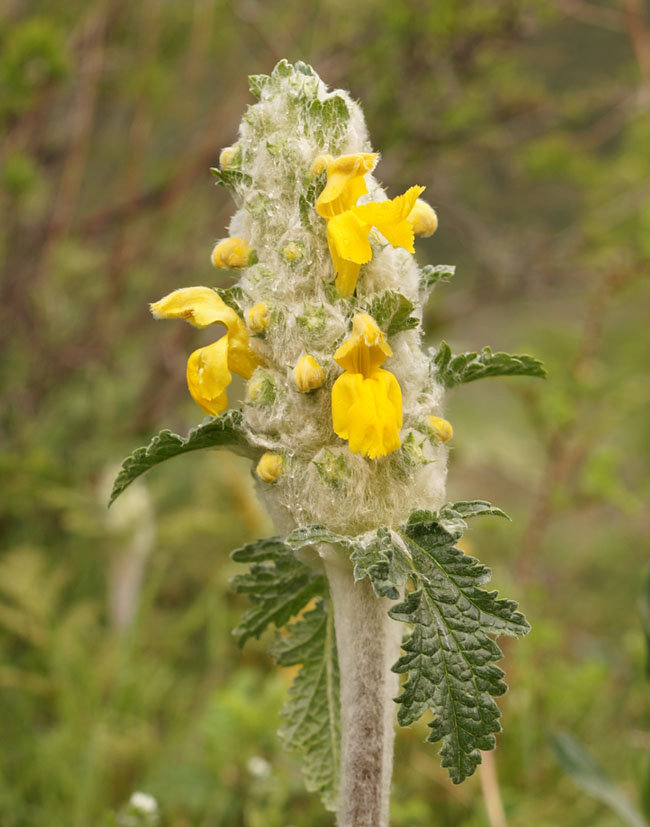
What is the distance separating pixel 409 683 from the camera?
564 millimetres

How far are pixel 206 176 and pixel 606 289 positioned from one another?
1.44m

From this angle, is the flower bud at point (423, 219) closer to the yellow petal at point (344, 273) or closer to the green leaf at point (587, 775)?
the yellow petal at point (344, 273)

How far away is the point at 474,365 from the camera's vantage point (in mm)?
689

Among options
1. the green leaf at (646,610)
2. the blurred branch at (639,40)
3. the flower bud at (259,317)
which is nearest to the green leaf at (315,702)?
the flower bud at (259,317)

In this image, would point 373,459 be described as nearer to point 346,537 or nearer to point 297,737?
point 346,537

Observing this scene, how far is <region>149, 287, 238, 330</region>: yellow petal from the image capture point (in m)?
0.67

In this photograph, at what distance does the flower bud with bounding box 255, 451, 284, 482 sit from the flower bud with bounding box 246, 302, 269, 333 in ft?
0.35

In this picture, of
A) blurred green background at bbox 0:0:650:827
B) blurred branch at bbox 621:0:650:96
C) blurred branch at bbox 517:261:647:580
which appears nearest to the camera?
blurred green background at bbox 0:0:650:827

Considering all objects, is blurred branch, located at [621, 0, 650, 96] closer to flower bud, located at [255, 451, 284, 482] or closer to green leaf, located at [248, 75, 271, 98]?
green leaf, located at [248, 75, 271, 98]

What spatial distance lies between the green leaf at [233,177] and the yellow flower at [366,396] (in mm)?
160

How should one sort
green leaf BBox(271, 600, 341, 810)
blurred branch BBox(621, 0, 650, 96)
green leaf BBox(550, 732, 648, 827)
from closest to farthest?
1. green leaf BBox(271, 600, 341, 810)
2. green leaf BBox(550, 732, 648, 827)
3. blurred branch BBox(621, 0, 650, 96)

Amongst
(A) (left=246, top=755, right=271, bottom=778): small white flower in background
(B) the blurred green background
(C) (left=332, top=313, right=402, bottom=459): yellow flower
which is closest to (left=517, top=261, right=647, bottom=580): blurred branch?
(B) the blurred green background

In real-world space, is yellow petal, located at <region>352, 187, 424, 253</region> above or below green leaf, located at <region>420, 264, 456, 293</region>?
below

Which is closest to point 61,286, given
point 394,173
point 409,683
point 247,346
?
point 394,173
